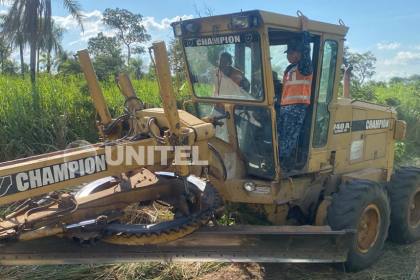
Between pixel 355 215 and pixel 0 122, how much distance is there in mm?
5095

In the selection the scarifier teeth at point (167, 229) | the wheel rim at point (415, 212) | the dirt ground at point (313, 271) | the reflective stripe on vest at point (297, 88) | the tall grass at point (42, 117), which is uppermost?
the reflective stripe on vest at point (297, 88)

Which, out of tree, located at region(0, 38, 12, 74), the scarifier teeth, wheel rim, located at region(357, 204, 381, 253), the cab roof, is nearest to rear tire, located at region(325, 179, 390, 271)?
wheel rim, located at region(357, 204, 381, 253)

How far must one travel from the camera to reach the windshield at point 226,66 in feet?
11.2

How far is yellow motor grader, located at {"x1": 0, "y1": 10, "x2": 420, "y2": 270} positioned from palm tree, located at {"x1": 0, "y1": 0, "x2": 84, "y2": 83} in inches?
426

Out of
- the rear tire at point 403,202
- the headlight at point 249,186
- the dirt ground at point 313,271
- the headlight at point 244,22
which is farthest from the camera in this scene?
the rear tire at point 403,202

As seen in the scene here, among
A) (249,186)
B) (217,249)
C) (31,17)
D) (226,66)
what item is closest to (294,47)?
(226,66)

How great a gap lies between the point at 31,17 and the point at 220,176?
39.9ft

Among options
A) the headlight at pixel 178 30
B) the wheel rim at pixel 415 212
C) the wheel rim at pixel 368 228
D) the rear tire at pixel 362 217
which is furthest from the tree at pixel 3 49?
the wheel rim at pixel 415 212

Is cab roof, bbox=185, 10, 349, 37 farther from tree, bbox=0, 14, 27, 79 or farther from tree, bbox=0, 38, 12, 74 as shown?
tree, bbox=0, 14, 27, 79

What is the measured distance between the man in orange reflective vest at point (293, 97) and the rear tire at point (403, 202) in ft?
4.41

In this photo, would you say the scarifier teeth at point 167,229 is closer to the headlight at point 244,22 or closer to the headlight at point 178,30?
the headlight at point 244,22

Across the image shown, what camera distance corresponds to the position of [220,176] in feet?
11.7

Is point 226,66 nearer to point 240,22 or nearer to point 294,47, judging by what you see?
point 240,22

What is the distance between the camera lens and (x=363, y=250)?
3686 millimetres
